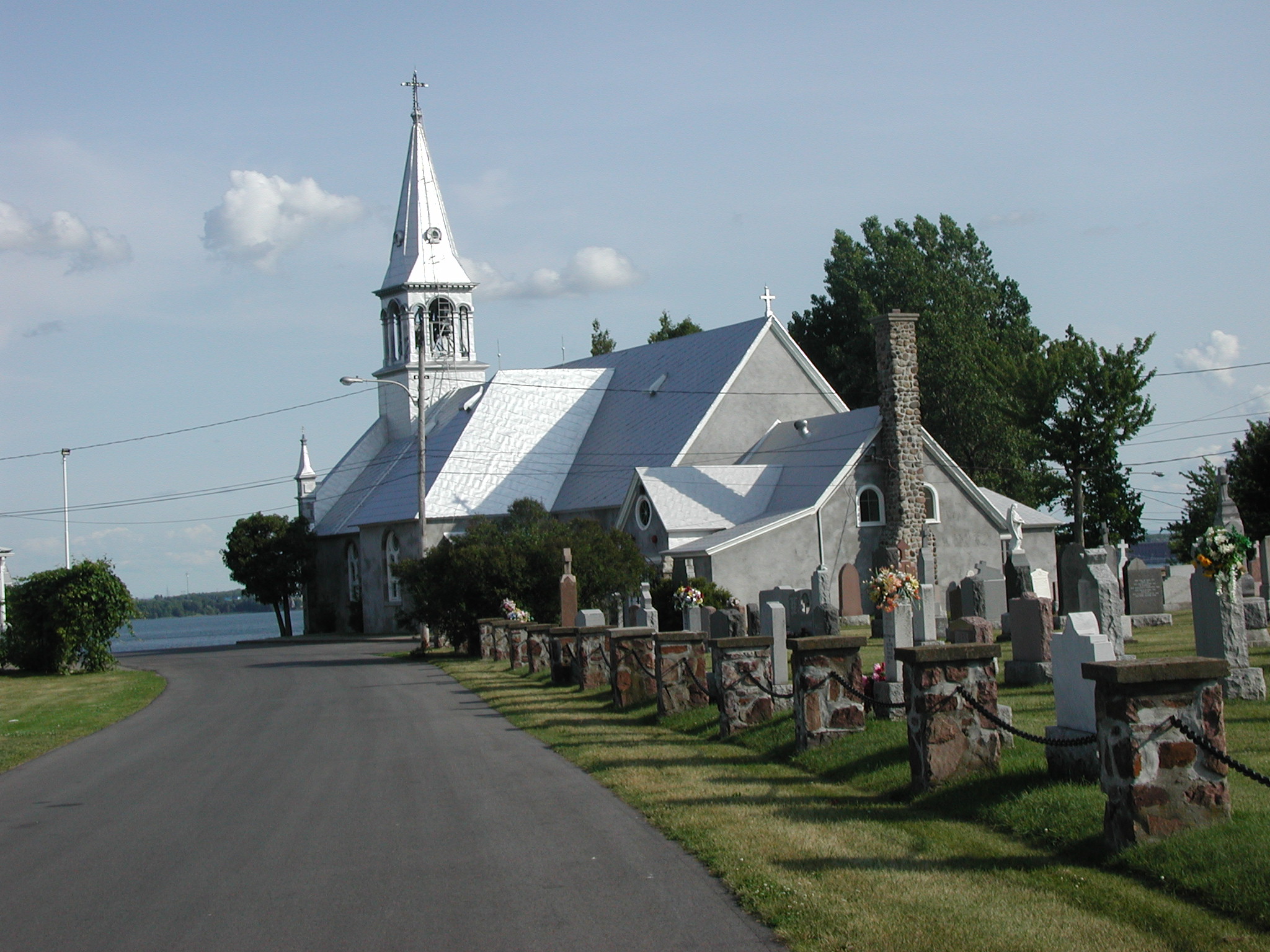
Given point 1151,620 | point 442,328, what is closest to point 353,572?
point 442,328

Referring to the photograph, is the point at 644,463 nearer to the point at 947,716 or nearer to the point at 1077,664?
the point at 947,716

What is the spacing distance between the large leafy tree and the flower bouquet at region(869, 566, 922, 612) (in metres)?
18.0

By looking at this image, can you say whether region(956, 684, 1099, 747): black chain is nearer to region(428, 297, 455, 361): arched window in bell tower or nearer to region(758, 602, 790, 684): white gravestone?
region(758, 602, 790, 684): white gravestone

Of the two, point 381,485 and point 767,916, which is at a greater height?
point 381,485

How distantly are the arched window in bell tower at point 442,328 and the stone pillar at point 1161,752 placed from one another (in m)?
51.6

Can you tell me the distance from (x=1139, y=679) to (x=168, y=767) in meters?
10.3

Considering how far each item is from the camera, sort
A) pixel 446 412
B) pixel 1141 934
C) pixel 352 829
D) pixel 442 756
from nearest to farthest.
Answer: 1. pixel 1141 934
2. pixel 352 829
3. pixel 442 756
4. pixel 446 412

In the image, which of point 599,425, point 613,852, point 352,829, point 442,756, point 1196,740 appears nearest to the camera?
point 1196,740

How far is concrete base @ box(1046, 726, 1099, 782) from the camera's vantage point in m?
8.66

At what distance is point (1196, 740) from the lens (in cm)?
718

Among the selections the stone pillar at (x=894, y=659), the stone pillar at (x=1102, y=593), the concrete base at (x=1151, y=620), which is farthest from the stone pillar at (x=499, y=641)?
the stone pillar at (x=1102, y=593)

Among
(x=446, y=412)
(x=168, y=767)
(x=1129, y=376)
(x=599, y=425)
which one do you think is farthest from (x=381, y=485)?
(x=168, y=767)

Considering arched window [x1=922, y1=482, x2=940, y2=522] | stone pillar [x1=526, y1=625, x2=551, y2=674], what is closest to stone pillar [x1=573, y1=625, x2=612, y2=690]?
stone pillar [x1=526, y1=625, x2=551, y2=674]

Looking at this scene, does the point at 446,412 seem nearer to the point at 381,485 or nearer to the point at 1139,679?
the point at 381,485
